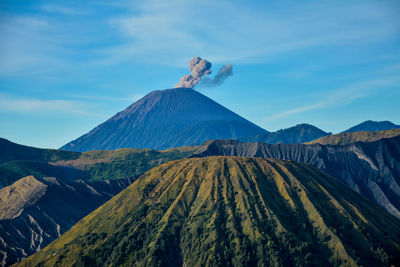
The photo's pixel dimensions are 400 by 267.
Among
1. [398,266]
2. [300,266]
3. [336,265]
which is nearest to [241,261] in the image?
[300,266]

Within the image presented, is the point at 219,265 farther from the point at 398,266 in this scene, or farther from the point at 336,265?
the point at 398,266

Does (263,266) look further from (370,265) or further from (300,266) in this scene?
(370,265)

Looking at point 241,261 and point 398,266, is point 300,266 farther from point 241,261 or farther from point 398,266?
point 398,266

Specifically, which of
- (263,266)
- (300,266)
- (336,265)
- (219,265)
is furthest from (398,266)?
(219,265)

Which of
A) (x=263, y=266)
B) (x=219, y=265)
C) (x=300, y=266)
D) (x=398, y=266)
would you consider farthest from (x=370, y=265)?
(x=219, y=265)

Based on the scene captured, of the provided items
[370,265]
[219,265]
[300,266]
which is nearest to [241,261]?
[219,265]

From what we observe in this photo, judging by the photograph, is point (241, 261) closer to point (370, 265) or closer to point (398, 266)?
point (370, 265)
